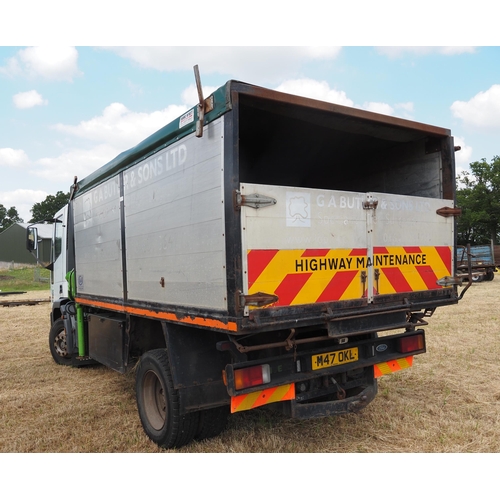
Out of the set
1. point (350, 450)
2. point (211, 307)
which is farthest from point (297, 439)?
point (211, 307)

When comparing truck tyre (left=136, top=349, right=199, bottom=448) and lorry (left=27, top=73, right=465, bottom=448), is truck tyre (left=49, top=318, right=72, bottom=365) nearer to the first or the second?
lorry (left=27, top=73, right=465, bottom=448)

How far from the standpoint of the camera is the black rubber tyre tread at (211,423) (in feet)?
12.2

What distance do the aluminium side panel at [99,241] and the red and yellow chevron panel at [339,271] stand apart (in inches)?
87.3

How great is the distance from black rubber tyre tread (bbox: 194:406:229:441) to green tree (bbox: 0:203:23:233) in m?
85.2

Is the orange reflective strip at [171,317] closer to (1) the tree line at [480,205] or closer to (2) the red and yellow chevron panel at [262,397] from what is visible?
(2) the red and yellow chevron panel at [262,397]

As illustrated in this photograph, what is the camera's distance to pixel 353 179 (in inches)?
200

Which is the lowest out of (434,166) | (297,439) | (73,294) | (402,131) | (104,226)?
(297,439)

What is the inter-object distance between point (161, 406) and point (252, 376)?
4.23ft

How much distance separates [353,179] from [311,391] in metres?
2.53

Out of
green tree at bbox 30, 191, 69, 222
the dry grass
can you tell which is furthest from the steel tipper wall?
green tree at bbox 30, 191, 69, 222

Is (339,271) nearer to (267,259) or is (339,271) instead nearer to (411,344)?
(267,259)

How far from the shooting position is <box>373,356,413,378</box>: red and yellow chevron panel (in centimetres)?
403

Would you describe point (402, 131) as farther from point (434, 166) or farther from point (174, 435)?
point (174, 435)

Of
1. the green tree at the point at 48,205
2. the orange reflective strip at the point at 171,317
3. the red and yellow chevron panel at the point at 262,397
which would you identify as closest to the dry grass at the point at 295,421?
the red and yellow chevron panel at the point at 262,397
